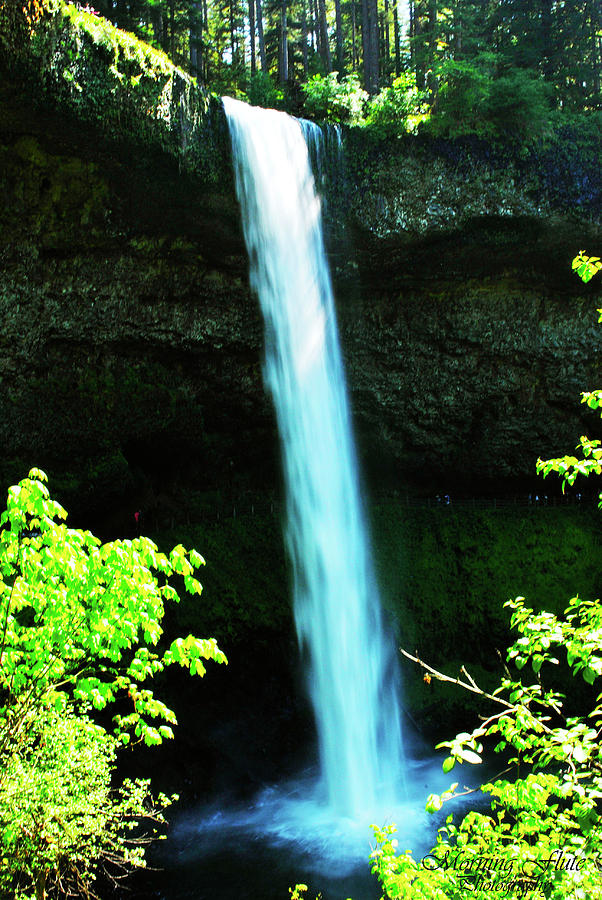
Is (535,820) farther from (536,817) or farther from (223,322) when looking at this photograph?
(223,322)

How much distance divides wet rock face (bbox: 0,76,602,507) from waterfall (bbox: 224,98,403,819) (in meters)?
0.80

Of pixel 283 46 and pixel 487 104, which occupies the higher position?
pixel 283 46

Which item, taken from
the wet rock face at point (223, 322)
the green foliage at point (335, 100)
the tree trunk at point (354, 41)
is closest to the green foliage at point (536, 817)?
the wet rock face at point (223, 322)

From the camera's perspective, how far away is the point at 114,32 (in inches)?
519

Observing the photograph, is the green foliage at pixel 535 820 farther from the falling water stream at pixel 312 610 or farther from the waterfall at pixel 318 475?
the waterfall at pixel 318 475

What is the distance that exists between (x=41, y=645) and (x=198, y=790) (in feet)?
34.0

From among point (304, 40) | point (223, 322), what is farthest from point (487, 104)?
point (304, 40)

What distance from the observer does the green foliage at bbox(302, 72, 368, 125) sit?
56.3 feet

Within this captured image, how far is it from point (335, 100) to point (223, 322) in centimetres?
649

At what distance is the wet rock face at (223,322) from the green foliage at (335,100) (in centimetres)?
209

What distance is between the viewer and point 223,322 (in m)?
18.0

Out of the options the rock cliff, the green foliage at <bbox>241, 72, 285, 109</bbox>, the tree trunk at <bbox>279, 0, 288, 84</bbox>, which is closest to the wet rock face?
the rock cliff

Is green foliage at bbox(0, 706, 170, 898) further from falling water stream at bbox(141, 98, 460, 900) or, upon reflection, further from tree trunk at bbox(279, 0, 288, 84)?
tree trunk at bbox(279, 0, 288, 84)

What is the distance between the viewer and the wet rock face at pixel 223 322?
15078 millimetres
